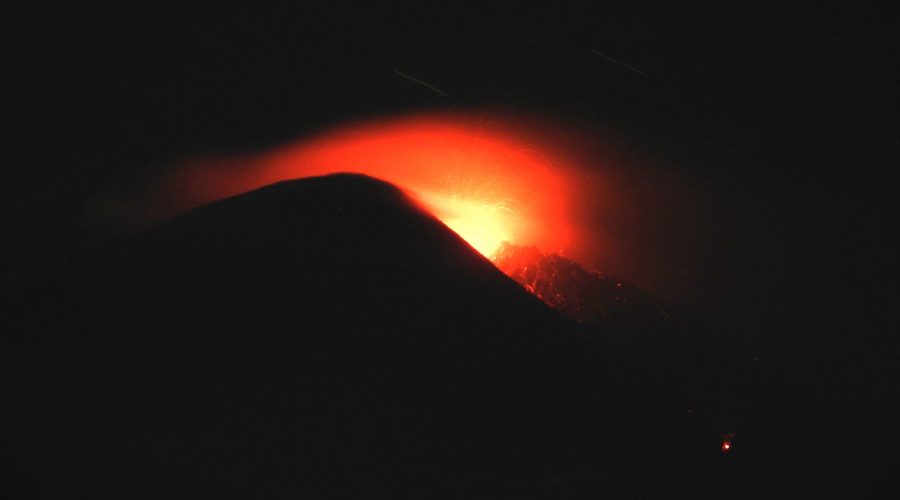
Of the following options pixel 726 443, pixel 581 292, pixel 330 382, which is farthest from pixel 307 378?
pixel 581 292

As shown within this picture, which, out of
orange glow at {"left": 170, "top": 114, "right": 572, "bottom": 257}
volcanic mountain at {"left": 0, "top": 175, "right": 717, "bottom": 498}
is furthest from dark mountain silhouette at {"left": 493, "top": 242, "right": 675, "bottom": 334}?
volcanic mountain at {"left": 0, "top": 175, "right": 717, "bottom": 498}

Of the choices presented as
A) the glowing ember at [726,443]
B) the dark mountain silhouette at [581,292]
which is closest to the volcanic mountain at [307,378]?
the glowing ember at [726,443]

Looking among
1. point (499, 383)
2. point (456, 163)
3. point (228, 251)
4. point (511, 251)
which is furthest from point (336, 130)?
point (499, 383)

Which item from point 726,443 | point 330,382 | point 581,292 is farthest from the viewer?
point 581,292

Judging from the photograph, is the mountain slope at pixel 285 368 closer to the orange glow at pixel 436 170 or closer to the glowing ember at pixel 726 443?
the glowing ember at pixel 726 443

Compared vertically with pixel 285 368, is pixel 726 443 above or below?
above

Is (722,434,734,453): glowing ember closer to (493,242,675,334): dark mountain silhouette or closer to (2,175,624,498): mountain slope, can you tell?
(2,175,624,498): mountain slope

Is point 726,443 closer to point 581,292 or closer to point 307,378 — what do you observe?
point 581,292

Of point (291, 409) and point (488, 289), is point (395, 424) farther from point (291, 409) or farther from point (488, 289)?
point (488, 289)
